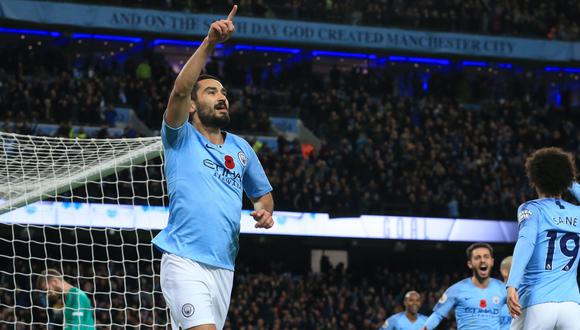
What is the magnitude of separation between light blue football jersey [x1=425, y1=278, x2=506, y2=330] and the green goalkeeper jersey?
381cm

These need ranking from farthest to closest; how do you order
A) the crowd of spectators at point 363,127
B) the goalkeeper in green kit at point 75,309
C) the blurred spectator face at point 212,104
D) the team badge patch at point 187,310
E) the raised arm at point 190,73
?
1. the crowd of spectators at point 363,127
2. the goalkeeper in green kit at point 75,309
3. the blurred spectator face at point 212,104
4. the team badge patch at point 187,310
5. the raised arm at point 190,73

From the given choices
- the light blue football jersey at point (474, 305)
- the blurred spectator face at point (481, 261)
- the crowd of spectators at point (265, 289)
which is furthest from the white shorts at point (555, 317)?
the crowd of spectators at point (265, 289)

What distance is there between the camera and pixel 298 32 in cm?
3491

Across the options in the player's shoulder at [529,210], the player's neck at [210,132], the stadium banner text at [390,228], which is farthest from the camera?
the stadium banner text at [390,228]

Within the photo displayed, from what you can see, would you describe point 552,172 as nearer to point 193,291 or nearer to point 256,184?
point 256,184

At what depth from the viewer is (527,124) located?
33.4 metres

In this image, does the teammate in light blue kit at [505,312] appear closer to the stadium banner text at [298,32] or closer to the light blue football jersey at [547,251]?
the light blue football jersey at [547,251]

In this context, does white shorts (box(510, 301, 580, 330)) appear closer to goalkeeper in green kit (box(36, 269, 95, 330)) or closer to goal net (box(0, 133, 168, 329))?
goal net (box(0, 133, 168, 329))

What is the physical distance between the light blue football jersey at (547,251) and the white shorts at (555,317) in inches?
1.7

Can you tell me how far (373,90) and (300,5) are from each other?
384 cm

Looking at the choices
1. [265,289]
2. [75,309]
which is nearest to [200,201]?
[75,309]

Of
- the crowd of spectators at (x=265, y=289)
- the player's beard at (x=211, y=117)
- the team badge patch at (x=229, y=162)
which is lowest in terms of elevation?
the crowd of spectators at (x=265, y=289)

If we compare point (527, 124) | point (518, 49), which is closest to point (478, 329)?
point (527, 124)

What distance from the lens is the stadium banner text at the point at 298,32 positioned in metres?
31.8
